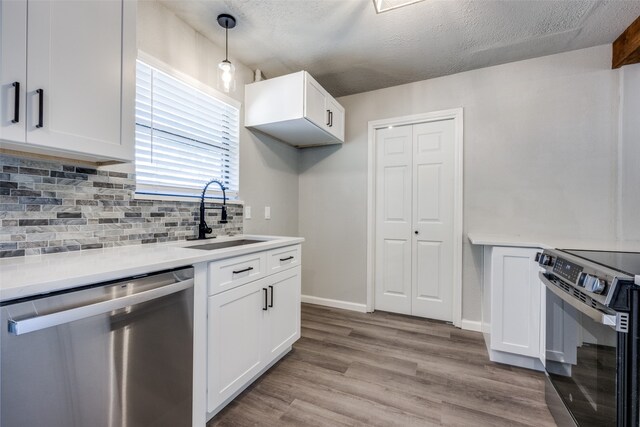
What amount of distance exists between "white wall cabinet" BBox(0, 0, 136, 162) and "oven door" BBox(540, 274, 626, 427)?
7.21 feet

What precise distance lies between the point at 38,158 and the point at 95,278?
0.80 metres

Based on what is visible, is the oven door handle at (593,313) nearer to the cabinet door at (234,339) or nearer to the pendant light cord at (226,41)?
the cabinet door at (234,339)

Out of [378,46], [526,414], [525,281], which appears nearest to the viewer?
[526,414]

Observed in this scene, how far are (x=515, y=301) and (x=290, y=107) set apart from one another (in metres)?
2.36

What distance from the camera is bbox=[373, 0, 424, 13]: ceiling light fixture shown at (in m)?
1.81

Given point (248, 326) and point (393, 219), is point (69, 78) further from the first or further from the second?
point (393, 219)

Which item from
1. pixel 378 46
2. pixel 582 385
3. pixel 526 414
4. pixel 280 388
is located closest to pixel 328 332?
pixel 280 388

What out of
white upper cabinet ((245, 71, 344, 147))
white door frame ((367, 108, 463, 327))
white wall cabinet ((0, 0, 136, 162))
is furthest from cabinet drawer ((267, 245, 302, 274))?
white door frame ((367, 108, 463, 327))

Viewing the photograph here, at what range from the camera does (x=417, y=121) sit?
118 inches

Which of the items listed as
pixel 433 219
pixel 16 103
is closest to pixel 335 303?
pixel 433 219

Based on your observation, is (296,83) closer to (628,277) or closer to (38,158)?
(38,158)

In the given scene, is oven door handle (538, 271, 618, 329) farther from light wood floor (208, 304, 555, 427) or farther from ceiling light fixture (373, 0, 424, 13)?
ceiling light fixture (373, 0, 424, 13)

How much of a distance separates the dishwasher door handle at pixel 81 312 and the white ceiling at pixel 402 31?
188 centimetres

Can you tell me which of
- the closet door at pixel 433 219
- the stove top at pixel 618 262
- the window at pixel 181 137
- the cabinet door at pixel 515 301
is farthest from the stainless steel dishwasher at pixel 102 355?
the closet door at pixel 433 219
